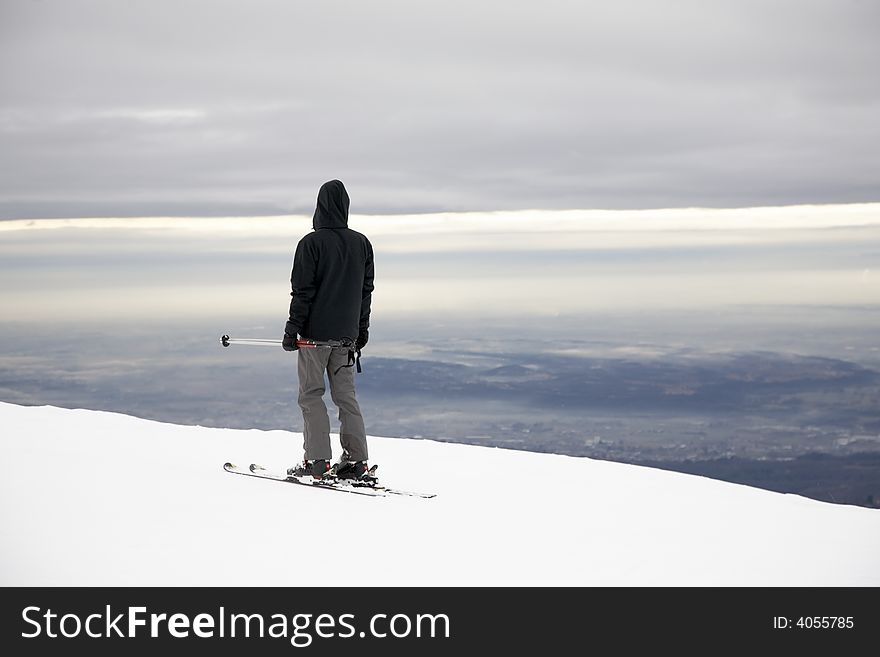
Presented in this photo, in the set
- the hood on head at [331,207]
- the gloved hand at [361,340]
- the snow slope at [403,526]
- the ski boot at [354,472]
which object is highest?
the hood on head at [331,207]

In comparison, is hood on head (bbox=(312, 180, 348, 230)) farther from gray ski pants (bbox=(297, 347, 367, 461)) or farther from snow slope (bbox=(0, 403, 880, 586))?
snow slope (bbox=(0, 403, 880, 586))

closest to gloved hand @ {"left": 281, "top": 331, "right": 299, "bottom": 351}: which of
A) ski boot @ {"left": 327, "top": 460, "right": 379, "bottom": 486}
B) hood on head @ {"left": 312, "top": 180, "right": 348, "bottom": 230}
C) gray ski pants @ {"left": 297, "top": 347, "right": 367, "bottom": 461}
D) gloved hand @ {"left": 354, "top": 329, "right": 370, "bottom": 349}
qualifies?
gray ski pants @ {"left": 297, "top": 347, "right": 367, "bottom": 461}

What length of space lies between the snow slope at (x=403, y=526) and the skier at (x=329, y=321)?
0.46m

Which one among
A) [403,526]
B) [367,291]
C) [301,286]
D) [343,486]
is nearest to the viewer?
[403,526]

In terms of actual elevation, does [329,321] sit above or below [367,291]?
below

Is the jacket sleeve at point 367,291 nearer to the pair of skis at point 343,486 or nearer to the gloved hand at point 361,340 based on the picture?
the gloved hand at point 361,340

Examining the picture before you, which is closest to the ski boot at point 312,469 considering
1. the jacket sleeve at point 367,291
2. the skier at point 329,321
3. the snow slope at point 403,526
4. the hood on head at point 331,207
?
the skier at point 329,321

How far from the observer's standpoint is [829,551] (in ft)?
22.4

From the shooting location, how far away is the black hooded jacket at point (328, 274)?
26.0ft

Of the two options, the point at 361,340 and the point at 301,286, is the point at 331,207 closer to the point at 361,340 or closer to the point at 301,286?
the point at 301,286

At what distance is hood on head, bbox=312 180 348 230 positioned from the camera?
7965 millimetres

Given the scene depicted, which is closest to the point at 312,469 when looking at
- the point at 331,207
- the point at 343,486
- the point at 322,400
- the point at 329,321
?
the point at 343,486

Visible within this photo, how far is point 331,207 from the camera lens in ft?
26.2

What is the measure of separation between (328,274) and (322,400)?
1.09m
